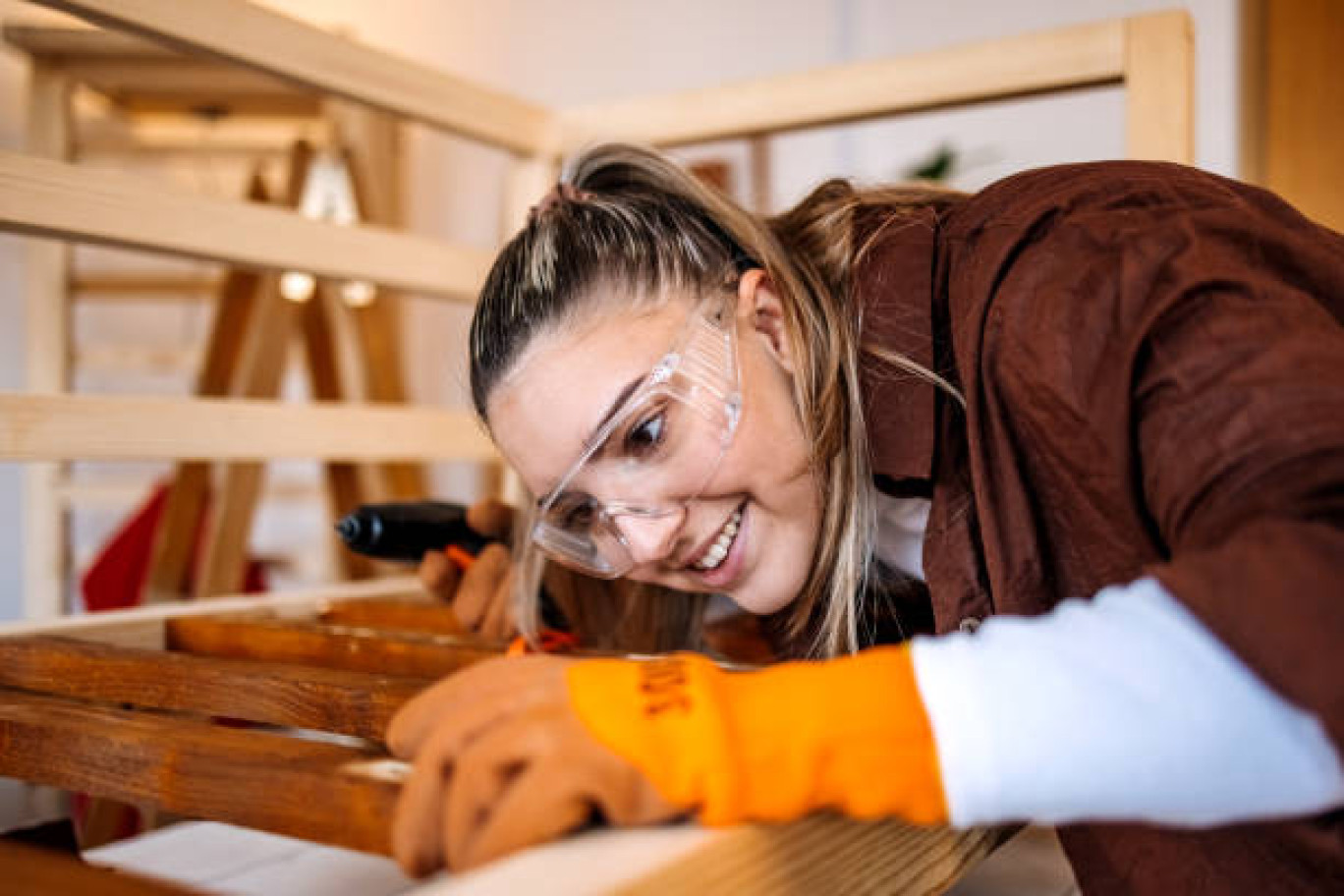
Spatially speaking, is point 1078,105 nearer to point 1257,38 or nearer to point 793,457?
point 1257,38

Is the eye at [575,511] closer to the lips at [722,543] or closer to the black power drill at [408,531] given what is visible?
the lips at [722,543]

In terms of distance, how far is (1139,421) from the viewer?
0.65m

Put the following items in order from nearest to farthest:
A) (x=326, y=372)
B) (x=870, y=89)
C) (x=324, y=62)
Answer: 1. (x=324, y=62)
2. (x=870, y=89)
3. (x=326, y=372)

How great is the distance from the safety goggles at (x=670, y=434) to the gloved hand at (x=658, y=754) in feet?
1.11

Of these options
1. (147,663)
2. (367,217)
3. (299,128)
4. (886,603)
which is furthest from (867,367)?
(299,128)

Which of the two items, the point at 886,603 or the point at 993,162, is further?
the point at 993,162

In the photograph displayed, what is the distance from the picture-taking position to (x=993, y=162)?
270 cm

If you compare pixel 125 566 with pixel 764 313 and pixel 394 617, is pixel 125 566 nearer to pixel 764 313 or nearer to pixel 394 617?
pixel 394 617

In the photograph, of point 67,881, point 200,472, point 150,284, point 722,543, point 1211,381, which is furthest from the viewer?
point 150,284

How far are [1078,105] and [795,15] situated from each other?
84cm

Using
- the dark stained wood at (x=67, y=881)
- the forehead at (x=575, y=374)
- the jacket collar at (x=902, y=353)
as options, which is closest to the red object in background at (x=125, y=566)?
the forehead at (x=575, y=374)

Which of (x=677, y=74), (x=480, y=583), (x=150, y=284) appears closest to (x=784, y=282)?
(x=480, y=583)

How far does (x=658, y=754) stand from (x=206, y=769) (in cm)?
31

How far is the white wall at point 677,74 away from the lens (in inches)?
103
